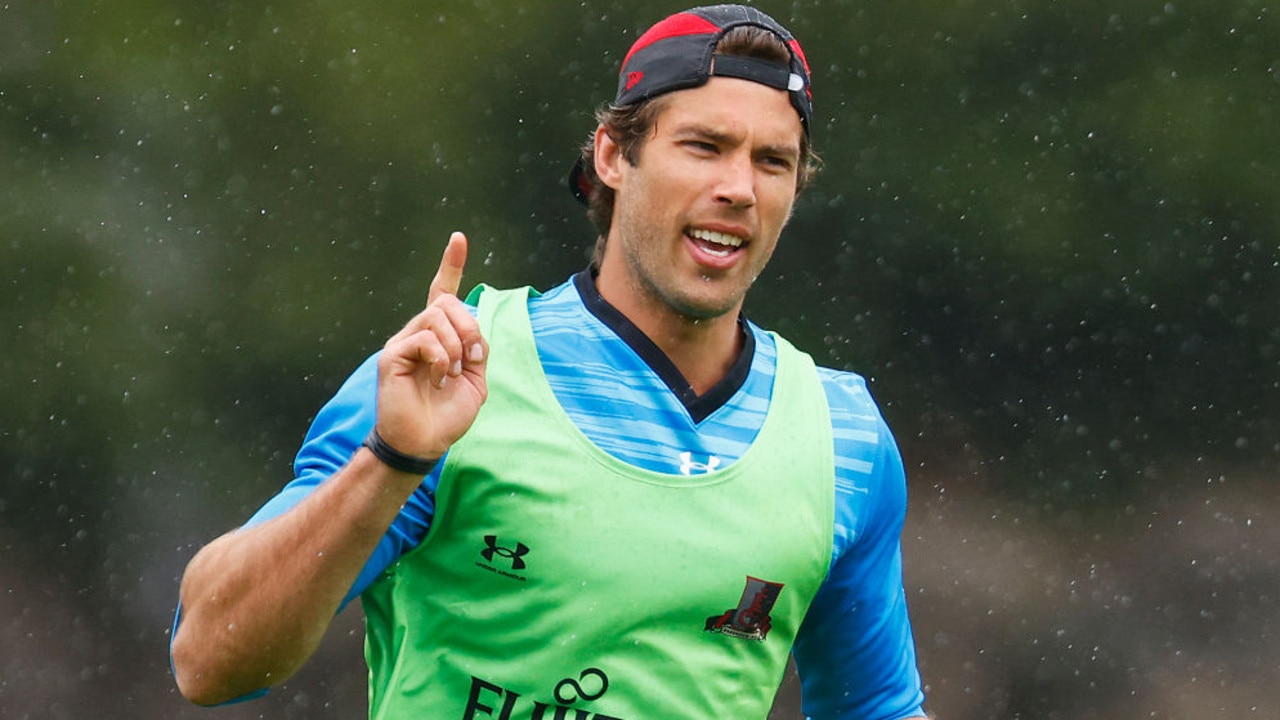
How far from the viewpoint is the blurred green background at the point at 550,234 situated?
799 cm

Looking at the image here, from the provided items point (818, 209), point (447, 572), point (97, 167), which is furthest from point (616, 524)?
point (97, 167)

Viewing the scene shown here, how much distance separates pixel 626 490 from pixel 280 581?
52cm

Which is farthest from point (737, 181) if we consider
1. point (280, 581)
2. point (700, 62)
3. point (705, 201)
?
point (280, 581)

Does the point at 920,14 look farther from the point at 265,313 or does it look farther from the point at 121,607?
the point at 121,607

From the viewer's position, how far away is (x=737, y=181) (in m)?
2.63

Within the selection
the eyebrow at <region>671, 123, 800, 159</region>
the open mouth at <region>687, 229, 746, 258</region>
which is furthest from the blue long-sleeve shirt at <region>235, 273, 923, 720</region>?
the eyebrow at <region>671, 123, 800, 159</region>

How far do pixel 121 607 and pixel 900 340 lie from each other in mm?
3508

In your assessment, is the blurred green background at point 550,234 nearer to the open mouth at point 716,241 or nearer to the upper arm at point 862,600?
the upper arm at point 862,600

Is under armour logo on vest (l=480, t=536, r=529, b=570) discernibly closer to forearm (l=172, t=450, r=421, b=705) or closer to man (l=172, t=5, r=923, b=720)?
man (l=172, t=5, r=923, b=720)

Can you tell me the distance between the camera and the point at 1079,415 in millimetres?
8461

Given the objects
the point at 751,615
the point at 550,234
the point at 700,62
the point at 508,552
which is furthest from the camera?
the point at 550,234

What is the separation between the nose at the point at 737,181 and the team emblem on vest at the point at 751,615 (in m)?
0.50

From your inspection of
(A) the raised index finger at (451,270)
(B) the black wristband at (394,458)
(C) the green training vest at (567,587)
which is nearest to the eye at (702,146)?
(C) the green training vest at (567,587)

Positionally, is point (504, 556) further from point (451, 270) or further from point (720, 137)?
point (720, 137)
